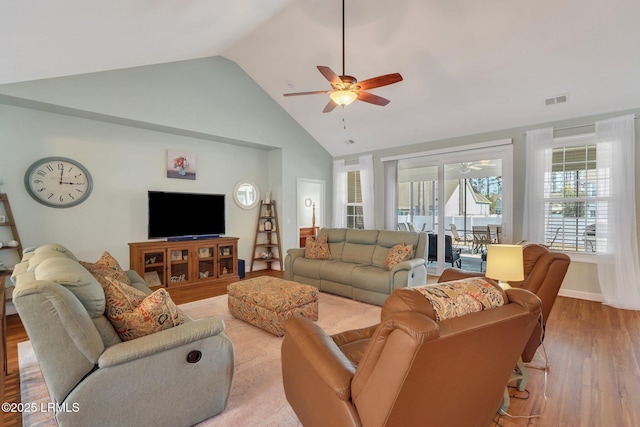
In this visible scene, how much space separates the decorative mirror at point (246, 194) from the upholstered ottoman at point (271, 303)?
289 cm

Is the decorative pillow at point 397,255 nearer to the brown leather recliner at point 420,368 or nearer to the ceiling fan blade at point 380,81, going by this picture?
the ceiling fan blade at point 380,81

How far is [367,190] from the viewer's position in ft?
22.5

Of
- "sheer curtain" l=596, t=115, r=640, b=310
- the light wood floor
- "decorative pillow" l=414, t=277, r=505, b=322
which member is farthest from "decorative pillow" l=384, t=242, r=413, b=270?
"decorative pillow" l=414, t=277, r=505, b=322

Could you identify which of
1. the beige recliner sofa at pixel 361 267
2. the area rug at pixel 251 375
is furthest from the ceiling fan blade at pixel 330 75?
the area rug at pixel 251 375

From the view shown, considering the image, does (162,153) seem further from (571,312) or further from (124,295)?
(571,312)

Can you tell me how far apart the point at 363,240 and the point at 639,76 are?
3933mm

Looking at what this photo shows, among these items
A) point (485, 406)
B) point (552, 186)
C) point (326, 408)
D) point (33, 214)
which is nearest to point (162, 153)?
point (33, 214)

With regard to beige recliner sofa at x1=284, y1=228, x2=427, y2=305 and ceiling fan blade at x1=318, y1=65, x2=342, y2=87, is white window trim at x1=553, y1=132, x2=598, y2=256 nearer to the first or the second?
beige recliner sofa at x1=284, y1=228, x2=427, y2=305

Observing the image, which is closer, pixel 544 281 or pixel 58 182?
pixel 544 281

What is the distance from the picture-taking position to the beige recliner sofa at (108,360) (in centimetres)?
138

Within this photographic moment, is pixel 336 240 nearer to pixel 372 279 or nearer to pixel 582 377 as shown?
pixel 372 279

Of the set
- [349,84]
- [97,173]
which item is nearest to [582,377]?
[349,84]

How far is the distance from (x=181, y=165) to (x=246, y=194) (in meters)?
1.39

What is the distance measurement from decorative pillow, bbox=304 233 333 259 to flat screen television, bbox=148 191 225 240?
1.70 m
